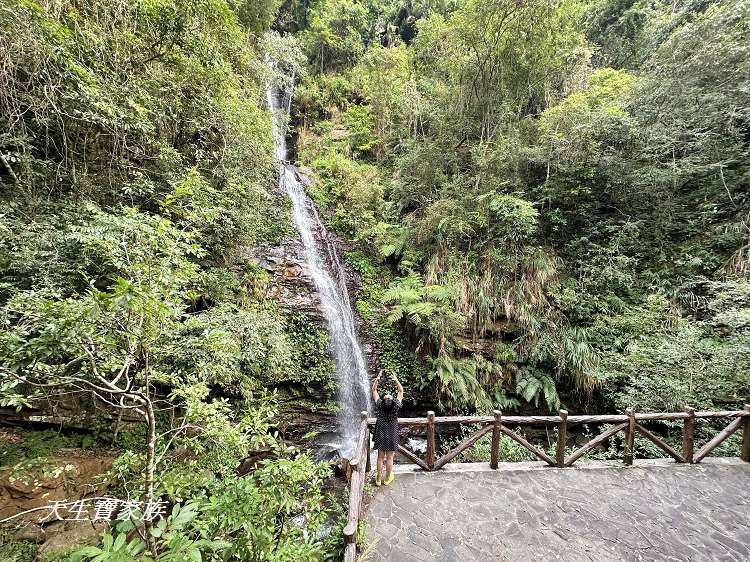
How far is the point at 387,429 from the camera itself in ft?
15.9

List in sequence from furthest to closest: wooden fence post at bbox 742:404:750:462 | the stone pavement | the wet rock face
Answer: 1. the wet rock face
2. wooden fence post at bbox 742:404:750:462
3. the stone pavement

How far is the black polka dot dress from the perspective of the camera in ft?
15.8

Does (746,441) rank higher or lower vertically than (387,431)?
lower

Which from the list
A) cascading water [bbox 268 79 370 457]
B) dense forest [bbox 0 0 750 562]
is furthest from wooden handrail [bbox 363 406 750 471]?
cascading water [bbox 268 79 370 457]

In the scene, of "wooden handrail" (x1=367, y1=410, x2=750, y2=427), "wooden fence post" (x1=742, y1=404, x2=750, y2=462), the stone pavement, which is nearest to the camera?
the stone pavement

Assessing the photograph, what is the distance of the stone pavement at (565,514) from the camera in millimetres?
3887

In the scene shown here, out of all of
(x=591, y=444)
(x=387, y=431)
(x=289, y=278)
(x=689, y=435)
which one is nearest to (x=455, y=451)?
(x=387, y=431)

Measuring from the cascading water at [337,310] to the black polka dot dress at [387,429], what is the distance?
11.7ft

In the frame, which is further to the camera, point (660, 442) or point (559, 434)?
point (660, 442)

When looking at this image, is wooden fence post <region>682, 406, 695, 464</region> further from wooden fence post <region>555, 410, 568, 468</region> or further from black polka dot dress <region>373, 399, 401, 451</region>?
black polka dot dress <region>373, 399, 401, 451</region>

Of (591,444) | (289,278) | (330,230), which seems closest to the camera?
(591,444)

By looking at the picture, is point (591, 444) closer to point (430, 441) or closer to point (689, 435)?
point (689, 435)

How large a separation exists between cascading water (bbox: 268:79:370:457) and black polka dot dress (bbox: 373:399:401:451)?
141 inches

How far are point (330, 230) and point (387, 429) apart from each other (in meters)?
8.97
